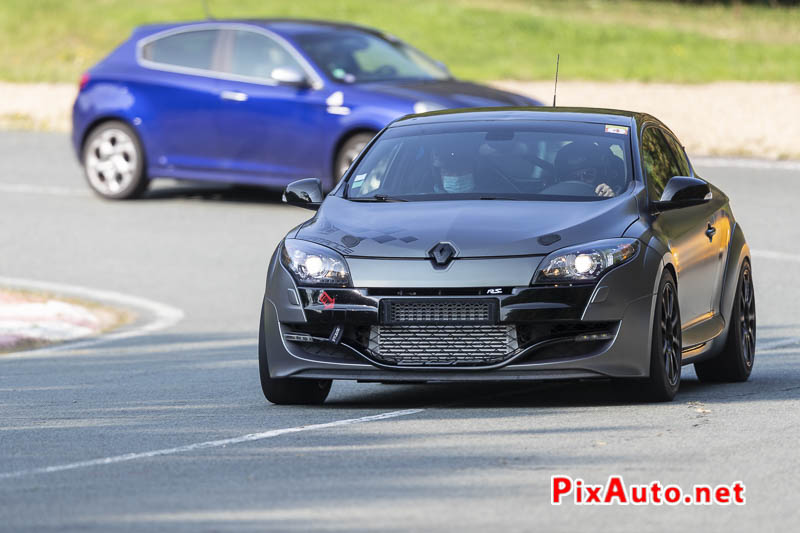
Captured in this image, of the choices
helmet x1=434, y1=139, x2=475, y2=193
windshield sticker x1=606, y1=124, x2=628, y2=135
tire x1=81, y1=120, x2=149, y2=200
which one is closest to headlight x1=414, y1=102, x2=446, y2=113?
tire x1=81, y1=120, x2=149, y2=200

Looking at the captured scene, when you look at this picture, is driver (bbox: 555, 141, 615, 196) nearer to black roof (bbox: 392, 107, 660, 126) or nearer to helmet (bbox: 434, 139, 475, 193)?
black roof (bbox: 392, 107, 660, 126)

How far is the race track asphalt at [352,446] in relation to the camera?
Result: 20.8ft

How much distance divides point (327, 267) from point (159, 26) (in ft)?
40.6

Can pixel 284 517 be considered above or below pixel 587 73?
above

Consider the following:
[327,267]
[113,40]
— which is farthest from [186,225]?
[113,40]

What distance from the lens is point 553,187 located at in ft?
30.8

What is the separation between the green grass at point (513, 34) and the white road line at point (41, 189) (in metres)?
10.5

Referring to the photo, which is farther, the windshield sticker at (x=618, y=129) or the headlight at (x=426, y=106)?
the headlight at (x=426, y=106)

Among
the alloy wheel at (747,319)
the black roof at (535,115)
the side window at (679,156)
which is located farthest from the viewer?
the side window at (679,156)

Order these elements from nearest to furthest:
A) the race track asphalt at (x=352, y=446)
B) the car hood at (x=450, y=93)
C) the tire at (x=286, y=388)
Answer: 1. the race track asphalt at (x=352, y=446)
2. the tire at (x=286, y=388)
3. the car hood at (x=450, y=93)

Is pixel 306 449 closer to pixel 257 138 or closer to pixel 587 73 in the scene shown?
pixel 257 138

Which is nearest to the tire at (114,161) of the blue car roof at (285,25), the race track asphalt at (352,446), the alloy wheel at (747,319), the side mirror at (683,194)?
the blue car roof at (285,25)

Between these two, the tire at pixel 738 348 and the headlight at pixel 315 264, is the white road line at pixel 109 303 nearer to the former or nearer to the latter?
the headlight at pixel 315 264

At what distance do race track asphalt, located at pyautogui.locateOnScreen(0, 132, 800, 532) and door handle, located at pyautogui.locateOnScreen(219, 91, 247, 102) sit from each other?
17.9 ft
